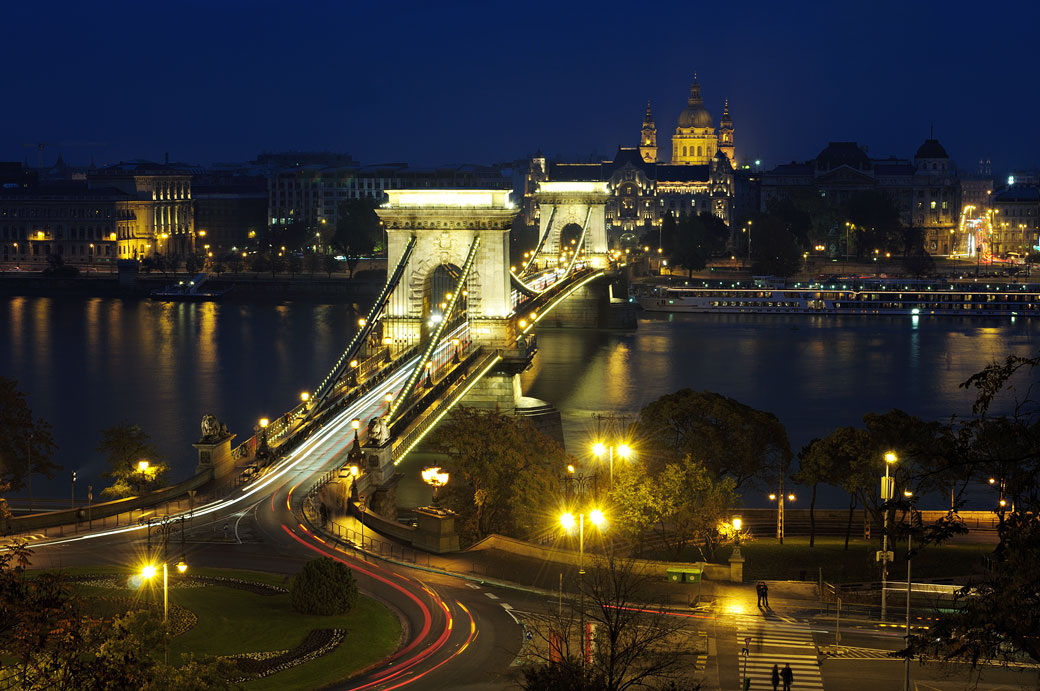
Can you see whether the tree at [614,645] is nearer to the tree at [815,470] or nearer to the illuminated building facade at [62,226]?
the tree at [815,470]

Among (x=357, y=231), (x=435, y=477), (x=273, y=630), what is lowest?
(x=273, y=630)

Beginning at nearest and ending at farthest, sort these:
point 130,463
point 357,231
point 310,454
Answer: point 310,454 < point 130,463 < point 357,231

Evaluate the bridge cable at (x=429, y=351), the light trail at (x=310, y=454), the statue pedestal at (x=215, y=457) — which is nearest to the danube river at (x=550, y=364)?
the bridge cable at (x=429, y=351)

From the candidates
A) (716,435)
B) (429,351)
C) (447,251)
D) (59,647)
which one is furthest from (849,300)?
(59,647)

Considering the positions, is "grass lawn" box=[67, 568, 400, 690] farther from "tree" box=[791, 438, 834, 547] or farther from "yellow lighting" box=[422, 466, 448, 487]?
"tree" box=[791, 438, 834, 547]

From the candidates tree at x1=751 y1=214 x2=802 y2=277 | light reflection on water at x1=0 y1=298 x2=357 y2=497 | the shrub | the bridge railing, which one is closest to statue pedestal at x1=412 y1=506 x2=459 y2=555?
the shrub

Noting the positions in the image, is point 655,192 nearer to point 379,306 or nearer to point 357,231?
point 357,231
